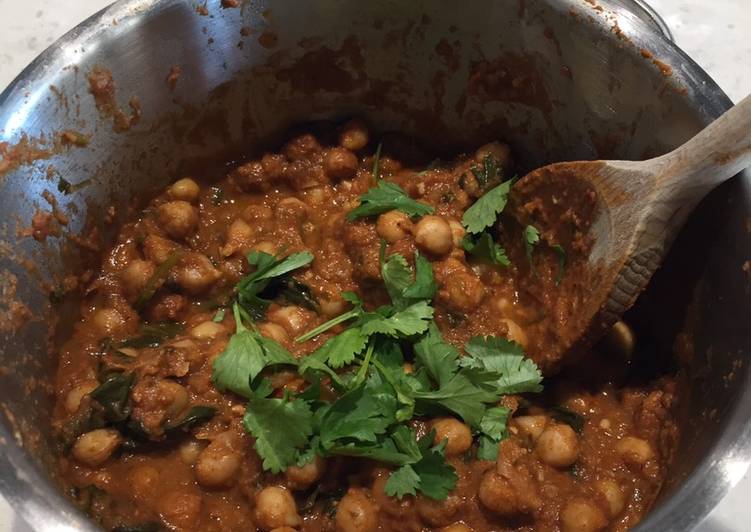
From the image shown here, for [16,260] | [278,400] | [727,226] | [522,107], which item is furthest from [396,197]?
[16,260]

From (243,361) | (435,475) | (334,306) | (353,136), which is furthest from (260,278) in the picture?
(435,475)

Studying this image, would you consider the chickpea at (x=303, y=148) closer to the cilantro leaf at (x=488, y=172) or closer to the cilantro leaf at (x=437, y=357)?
the cilantro leaf at (x=488, y=172)

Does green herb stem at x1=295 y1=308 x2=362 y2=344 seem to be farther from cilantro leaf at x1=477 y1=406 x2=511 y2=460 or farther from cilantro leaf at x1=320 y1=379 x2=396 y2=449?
cilantro leaf at x1=477 y1=406 x2=511 y2=460

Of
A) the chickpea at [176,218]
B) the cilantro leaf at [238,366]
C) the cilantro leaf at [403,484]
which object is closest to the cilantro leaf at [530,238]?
the cilantro leaf at [403,484]

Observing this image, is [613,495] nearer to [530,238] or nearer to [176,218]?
[530,238]

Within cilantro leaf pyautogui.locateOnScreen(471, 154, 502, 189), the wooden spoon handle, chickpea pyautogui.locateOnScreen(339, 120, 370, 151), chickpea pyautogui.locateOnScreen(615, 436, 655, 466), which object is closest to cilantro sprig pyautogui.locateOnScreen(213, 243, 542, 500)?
chickpea pyautogui.locateOnScreen(615, 436, 655, 466)

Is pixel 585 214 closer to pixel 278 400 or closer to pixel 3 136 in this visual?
pixel 278 400
